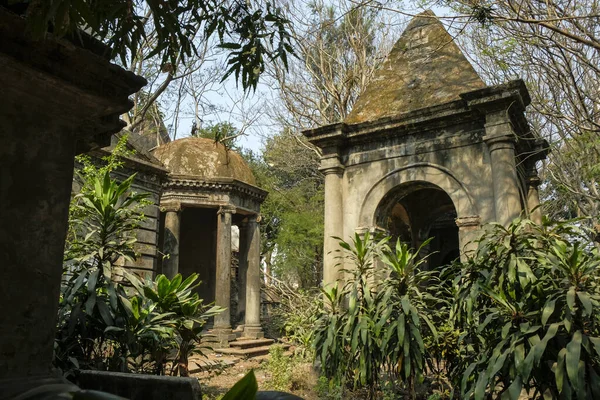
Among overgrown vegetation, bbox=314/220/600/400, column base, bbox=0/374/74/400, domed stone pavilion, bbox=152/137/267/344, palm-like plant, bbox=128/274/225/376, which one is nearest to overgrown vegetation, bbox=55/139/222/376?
palm-like plant, bbox=128/274/225/376

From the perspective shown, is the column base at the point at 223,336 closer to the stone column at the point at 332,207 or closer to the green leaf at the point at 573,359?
the stone column at the point at 332,207

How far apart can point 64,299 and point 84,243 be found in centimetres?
68

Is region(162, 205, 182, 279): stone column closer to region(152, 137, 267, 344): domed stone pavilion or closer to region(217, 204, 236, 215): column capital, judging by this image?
region(152, 137, 267, 344): domed stone pavilion

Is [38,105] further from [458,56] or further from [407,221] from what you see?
[407,221]

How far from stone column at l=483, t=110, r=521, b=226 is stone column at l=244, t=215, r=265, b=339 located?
10893mm

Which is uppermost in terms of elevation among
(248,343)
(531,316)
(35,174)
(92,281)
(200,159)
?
(200,159)

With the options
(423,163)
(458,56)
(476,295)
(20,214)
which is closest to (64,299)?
(20,214)

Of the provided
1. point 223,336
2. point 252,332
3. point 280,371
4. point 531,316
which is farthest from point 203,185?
point 531,316

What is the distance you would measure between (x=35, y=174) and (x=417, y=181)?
262 inches

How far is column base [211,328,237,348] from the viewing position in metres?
14.2

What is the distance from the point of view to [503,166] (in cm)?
708

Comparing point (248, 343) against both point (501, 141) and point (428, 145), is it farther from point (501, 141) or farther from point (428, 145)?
point (501, 141)

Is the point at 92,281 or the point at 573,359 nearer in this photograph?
the point at 573,359

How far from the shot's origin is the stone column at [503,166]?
22.7 feet
